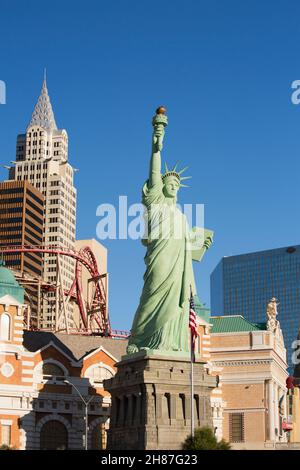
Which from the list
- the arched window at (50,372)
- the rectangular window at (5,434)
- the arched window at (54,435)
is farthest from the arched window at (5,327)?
the arched window at (54,435)

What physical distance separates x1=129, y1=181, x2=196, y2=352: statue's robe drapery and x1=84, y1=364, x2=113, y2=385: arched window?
11140 mm

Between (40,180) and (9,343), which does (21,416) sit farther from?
(40,180)

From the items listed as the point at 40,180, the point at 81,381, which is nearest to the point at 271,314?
the point at 81,381

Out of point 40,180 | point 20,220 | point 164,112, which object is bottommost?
point 164,112

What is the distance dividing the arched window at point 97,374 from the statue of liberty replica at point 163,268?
11400 millimetres

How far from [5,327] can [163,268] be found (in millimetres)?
14858

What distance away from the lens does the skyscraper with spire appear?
18605 centimetres

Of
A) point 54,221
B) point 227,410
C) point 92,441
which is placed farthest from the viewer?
point 54,221

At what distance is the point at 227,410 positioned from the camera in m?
84.2

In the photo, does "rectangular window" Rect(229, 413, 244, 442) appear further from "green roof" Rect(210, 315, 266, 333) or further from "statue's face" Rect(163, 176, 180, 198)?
"statue's face" Rect(163, 176, 180, 198)

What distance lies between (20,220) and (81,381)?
9975 centimetres

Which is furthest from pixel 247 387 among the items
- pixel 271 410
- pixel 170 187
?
pixel 170 187

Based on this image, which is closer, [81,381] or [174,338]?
[174,338]

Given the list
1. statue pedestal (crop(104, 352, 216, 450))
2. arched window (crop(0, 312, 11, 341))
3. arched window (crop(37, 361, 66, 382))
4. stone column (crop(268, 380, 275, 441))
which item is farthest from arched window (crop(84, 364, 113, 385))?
stone column (crop(268, 380, 275, 441))
